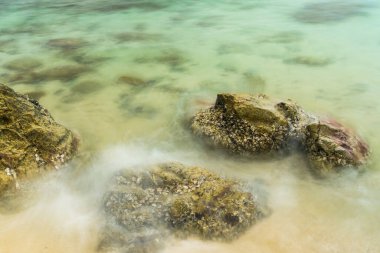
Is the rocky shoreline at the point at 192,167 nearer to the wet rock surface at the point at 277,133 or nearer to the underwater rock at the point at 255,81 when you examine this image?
the wet rock surface at the point at 277,133

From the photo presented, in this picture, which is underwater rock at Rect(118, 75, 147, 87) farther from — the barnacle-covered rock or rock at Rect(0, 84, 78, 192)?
rock at Rect(0, 84, 78, 192)

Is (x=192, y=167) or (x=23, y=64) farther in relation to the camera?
(x=23, y=64)

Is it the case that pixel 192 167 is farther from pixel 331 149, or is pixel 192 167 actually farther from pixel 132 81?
pixel 132 81

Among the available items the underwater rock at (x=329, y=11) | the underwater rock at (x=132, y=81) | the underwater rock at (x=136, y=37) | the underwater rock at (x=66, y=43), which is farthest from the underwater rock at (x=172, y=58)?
the underwater rock at (x=329, y=11)

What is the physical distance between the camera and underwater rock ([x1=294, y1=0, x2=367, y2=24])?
52.4ft

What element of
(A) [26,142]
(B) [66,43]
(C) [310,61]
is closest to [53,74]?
(B) [66,43]

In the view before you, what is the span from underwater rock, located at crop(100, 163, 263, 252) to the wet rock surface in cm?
129

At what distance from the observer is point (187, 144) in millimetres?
7223

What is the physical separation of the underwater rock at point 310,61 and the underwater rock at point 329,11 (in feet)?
14.7

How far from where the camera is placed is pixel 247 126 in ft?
21.9

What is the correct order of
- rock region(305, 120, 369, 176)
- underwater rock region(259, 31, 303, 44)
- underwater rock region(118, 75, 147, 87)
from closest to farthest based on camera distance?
1. rock region(305, 120, 369, 176)
2. underwater rock region(118, 75, 147, 87)
3. underwater rock region(259, 31, 303, 44)

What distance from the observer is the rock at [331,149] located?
621cm

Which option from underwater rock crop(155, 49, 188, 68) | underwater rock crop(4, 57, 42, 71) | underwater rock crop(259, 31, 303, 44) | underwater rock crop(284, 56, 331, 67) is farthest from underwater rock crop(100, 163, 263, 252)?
underwater rock crop(259, 31, 303, 44)

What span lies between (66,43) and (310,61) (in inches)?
→ 320
